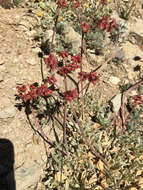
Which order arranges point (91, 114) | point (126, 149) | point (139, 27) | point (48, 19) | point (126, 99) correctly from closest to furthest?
point (126, 149)
point (91, 114)
point (126, 99)
point (48, 19)
point (139, 27)

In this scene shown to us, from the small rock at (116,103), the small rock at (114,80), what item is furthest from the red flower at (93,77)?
the small rock at (114,80)

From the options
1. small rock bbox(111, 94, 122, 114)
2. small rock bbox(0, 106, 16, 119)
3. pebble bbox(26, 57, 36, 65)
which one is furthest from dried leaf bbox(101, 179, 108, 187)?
pebble bbox(26, 57, 36, 65)

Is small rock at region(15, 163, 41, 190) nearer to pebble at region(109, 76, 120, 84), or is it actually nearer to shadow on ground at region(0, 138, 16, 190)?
shadow on ground at region(0, 138, 16, 190)

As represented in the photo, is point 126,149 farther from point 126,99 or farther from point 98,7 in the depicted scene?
point 98,7

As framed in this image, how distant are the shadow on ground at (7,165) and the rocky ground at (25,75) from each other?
0.08m

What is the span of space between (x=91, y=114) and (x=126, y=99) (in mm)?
1082

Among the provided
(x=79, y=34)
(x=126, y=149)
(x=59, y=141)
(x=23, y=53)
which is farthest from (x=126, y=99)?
(x=23, y=53)

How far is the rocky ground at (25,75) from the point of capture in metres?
4.18

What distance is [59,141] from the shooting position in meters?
4.48

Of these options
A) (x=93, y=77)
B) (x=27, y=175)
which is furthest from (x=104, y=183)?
(x=93, y=77)

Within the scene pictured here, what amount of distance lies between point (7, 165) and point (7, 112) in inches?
42.0

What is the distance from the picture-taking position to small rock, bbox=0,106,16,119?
4.36 meters

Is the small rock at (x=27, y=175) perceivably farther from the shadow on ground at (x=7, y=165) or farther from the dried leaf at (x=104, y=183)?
the dried leaf at (x=104, y=183)

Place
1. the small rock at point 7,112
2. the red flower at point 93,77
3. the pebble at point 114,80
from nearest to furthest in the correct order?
the red flower at point 93,77 < the small rock at point 7,112 < the pebble at point 114,80
